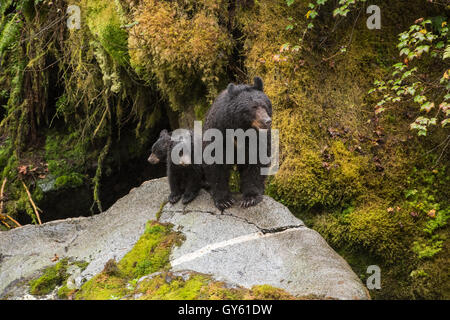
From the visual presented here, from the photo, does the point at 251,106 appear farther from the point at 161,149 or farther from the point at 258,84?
the point at 161,149

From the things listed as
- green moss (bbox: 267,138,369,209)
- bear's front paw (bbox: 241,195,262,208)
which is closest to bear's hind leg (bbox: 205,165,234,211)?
bear's front paw (bbox: 241,195,262,208)

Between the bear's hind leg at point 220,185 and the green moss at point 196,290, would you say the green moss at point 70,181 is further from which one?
→ the green moss at point 196,290

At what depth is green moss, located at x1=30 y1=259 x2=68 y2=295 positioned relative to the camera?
4.21 metres

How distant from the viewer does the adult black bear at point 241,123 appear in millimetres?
4289

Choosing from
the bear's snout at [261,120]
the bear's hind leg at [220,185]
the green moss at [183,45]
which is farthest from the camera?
the green moss at [183,45]

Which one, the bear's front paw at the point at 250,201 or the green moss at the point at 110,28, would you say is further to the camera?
the green moss at the point at 110,28

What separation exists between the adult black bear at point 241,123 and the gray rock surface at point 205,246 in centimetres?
17

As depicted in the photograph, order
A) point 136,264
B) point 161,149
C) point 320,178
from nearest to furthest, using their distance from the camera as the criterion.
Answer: point 136,264 → point 161,149 → point 320,178

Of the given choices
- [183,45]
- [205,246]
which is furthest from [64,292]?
[183,45]

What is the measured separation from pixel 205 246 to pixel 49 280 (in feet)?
5.17

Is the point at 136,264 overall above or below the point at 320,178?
below

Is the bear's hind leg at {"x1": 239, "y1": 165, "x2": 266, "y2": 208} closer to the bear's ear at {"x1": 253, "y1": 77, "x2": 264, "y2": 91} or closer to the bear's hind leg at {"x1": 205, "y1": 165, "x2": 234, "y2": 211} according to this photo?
the bear's hind leg at {"x1": 205, "y1": 165, "x2": 234, "y2": 211}

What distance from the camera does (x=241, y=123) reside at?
4371 millimetres

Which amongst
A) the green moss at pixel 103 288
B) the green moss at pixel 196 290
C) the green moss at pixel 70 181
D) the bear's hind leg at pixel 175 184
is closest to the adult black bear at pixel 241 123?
the bear's hind leg at pixel 175 184
